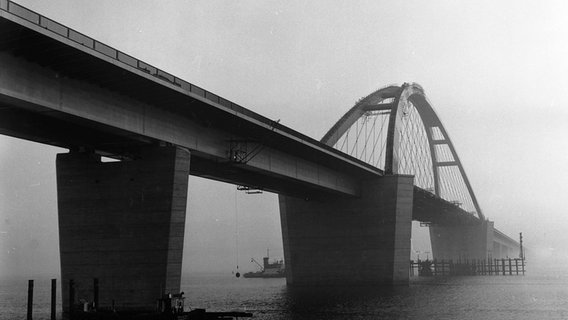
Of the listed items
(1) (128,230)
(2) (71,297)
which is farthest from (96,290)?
(1) (128,230)

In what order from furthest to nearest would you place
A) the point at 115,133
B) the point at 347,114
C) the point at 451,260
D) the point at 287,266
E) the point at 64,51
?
1. the point at 451,260
2. the point at 347,114
3. the point at 287,266
4. the point at 115,133
5. the point at 64,51

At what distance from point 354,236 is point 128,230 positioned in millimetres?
46888

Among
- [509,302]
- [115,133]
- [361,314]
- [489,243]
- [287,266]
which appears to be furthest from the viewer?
[489,243]

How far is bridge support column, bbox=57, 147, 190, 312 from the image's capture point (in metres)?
45.1

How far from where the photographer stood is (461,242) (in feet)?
566

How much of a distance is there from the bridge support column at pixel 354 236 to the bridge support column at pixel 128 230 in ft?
146

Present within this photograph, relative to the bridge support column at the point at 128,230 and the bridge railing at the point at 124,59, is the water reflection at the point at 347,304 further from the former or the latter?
the bridge railing at the point at 124,59

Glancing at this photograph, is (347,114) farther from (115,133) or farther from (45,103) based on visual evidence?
(45,103)

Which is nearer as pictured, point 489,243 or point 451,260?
point 451,260

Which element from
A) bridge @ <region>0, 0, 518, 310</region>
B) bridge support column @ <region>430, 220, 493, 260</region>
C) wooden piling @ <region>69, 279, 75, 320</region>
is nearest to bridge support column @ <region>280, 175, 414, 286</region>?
bridge @ <region>0, 0, 518, 310</region>

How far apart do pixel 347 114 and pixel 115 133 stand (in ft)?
207

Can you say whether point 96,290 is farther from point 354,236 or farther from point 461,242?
point 461,242

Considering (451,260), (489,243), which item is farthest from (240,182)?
(489,243)

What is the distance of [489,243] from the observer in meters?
176
